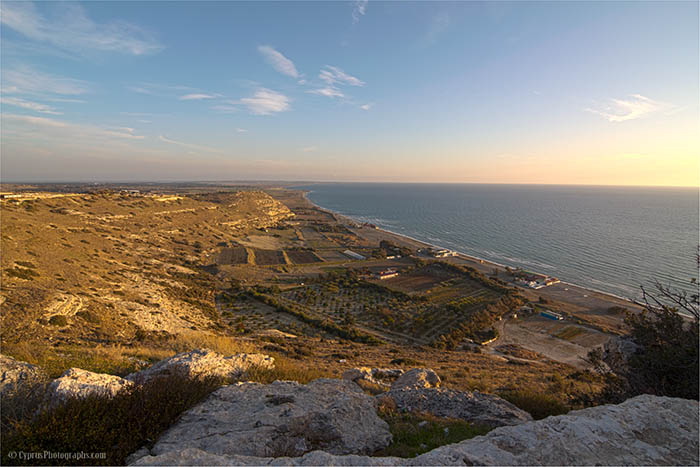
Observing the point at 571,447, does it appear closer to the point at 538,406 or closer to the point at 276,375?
the point at 538,406

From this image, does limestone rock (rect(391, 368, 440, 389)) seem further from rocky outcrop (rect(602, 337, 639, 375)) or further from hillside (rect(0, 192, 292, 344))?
hillside (rect(0, 192, 292, 344))

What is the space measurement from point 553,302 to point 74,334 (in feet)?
183

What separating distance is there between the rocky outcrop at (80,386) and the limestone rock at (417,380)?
321 inches

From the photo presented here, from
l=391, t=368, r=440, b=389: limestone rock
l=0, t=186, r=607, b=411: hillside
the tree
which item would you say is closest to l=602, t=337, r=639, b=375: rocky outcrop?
the tree

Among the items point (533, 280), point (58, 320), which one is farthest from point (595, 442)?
point (533, 280)

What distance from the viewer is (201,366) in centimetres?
891

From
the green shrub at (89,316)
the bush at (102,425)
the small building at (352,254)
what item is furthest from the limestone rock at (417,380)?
the small building at (352,254)

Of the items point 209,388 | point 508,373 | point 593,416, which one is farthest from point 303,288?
point 593,416

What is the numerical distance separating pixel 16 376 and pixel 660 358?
15434 millimetres

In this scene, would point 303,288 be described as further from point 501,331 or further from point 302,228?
point 302,228

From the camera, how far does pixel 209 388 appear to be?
24.7 ft

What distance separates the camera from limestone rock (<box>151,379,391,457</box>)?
529 centimetres

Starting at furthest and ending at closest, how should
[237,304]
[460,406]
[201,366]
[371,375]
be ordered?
[237,304] → [371,375] → [201,366] → [460,406]

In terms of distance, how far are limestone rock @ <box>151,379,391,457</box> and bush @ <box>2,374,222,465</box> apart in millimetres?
383
